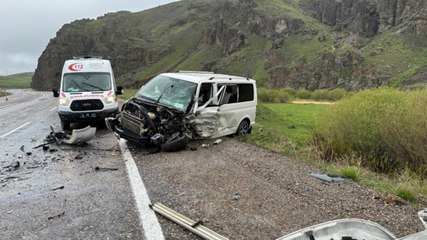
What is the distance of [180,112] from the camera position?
10.2 m

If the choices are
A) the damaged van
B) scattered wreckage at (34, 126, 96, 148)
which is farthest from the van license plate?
the damaged van

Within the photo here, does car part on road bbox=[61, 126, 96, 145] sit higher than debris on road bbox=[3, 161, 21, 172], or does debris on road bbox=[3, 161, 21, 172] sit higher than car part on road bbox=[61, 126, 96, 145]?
car part on road bbox=[61, 126, 96, 145]

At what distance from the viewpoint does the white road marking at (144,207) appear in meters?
4.61

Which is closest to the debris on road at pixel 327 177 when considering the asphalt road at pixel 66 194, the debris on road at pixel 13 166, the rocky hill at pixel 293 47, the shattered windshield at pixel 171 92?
the asphalt road at pixel 66 194

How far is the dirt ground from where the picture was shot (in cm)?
505

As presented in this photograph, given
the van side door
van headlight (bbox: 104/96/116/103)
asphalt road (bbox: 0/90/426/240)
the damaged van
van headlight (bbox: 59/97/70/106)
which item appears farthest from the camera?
van headlight (bbox: 104/96/116/103)

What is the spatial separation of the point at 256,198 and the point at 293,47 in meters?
118

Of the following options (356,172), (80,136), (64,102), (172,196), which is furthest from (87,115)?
(356,172)

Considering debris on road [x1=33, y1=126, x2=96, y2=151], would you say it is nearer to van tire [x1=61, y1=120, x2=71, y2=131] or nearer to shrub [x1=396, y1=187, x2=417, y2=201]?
van tire [x1=61, y1=120, x2=71, y2=131]

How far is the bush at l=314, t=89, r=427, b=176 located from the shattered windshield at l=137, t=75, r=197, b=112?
4.36 meters

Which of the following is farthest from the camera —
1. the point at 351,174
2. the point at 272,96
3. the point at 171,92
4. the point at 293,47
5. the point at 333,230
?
the point at 293,47

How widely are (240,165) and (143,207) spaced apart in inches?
130

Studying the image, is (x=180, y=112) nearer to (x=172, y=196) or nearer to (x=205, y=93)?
(x=205, y=93)

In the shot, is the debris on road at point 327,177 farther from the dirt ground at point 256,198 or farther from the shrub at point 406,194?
the shrub at point 406,194
